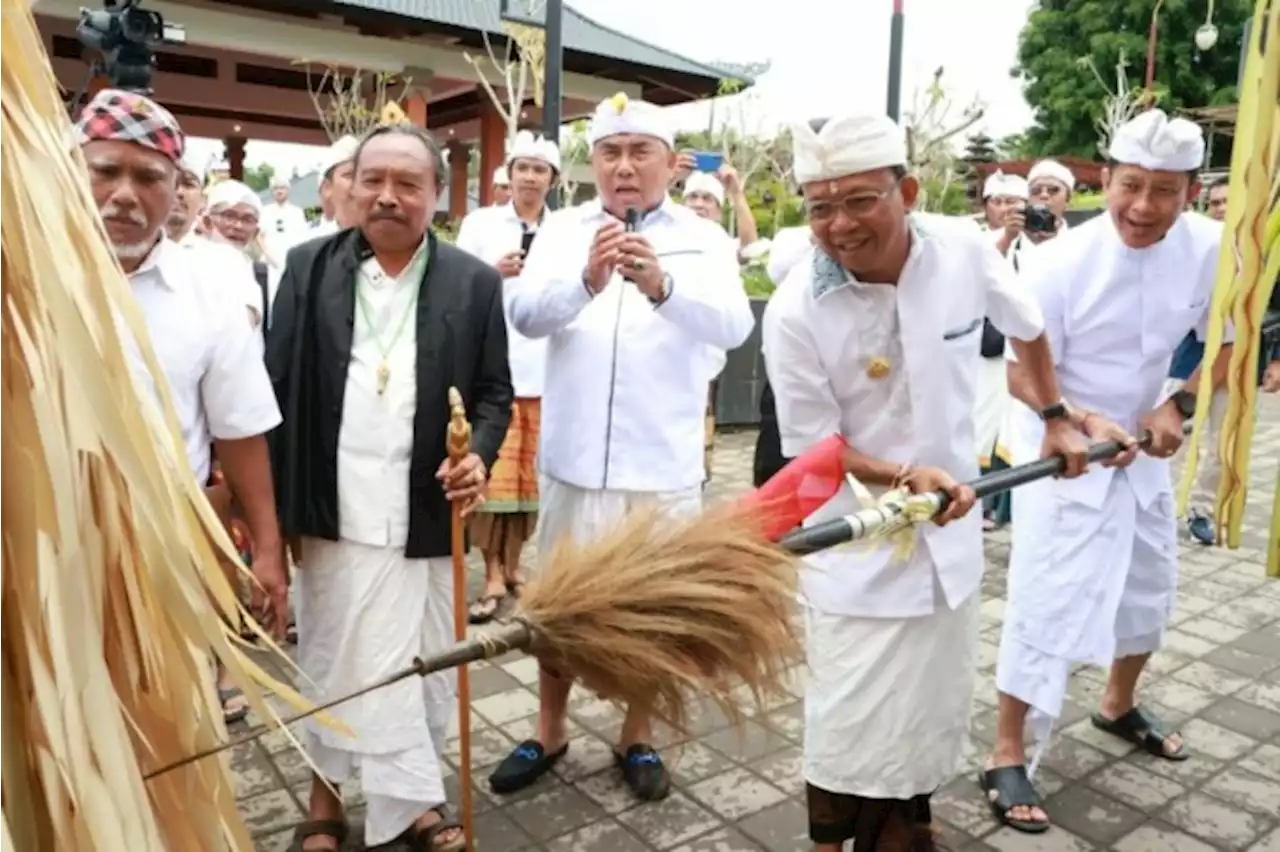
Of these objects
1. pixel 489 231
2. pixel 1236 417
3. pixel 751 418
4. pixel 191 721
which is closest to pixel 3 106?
pixel 191 721

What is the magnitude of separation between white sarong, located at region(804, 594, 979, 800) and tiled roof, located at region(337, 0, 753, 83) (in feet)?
34.7

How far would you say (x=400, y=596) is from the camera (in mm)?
2828

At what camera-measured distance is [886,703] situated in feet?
8.63

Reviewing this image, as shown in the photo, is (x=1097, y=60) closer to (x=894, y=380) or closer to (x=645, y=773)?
(x=894, y=380)

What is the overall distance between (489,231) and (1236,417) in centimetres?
418

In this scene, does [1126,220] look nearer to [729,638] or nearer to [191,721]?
[729,638]

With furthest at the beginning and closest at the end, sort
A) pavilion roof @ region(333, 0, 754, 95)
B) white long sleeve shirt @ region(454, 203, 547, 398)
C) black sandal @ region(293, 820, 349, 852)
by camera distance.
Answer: pavilion roof @ region(333, 0, 754, 95) → white long sleeve shirt @ region(454, 203, 547, 398) → black sandal @ region(293, 820, 349, 852)

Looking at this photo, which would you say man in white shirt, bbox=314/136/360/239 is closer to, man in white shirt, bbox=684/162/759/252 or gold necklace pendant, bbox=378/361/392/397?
gold necklace pendant, bbox=378/361/392/397

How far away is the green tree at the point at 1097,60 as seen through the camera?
28.4 metres

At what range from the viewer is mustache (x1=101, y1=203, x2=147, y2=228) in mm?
2264

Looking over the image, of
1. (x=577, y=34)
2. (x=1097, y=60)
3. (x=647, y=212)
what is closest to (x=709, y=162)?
(x=647, y=212)

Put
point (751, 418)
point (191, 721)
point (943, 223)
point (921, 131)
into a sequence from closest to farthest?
point (191, 721) → point (943, 223) → point (751, 418) → point (921, 131)

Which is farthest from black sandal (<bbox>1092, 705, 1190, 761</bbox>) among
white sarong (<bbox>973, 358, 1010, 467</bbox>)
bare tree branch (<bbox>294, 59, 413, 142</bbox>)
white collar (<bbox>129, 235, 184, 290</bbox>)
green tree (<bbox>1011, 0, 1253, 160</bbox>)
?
green tree (<bbox>1011, 0, 1253, 160</bbox>)

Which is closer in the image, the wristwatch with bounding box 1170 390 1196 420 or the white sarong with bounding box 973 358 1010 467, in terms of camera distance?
the wristwatch with bounding box 1170 390 1196 420
